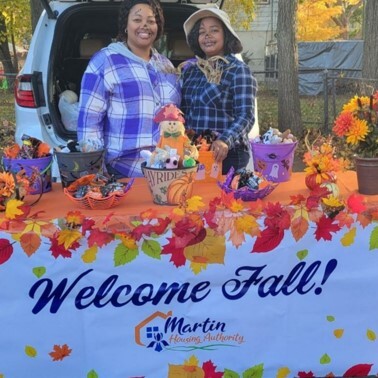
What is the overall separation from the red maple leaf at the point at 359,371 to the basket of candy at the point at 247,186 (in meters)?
0.75

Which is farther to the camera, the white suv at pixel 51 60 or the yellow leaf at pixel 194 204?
the white suv at pixel 51 60

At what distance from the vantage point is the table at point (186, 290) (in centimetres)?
196

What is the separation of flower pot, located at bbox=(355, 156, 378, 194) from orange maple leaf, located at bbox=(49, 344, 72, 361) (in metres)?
1.26

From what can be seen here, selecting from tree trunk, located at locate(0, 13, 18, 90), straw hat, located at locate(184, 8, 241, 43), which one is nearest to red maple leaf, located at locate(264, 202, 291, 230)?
straw hat, located at locate(184, 8, 241, 43)

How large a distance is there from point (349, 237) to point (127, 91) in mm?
1120

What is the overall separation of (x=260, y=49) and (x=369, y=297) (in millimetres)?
23401

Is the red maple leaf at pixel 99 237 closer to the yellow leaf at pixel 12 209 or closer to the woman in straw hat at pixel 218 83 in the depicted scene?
the yellow leaf at pixel 12 209

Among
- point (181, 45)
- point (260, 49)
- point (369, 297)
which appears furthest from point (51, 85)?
point (260, 49)

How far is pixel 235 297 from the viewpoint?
6.72 ft

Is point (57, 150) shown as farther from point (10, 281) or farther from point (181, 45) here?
point (181, 45)

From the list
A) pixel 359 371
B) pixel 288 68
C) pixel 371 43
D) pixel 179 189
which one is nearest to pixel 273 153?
pixel 179 189

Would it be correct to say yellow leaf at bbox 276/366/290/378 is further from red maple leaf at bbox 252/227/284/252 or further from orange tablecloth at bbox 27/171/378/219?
orange tablecloth at bbox 27/171/378/219

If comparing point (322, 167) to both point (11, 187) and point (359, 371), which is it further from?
point (11, 187)

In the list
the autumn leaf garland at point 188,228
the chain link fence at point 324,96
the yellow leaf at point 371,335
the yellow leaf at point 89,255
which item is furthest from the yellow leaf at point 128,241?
the chain link fence at point 324,96
